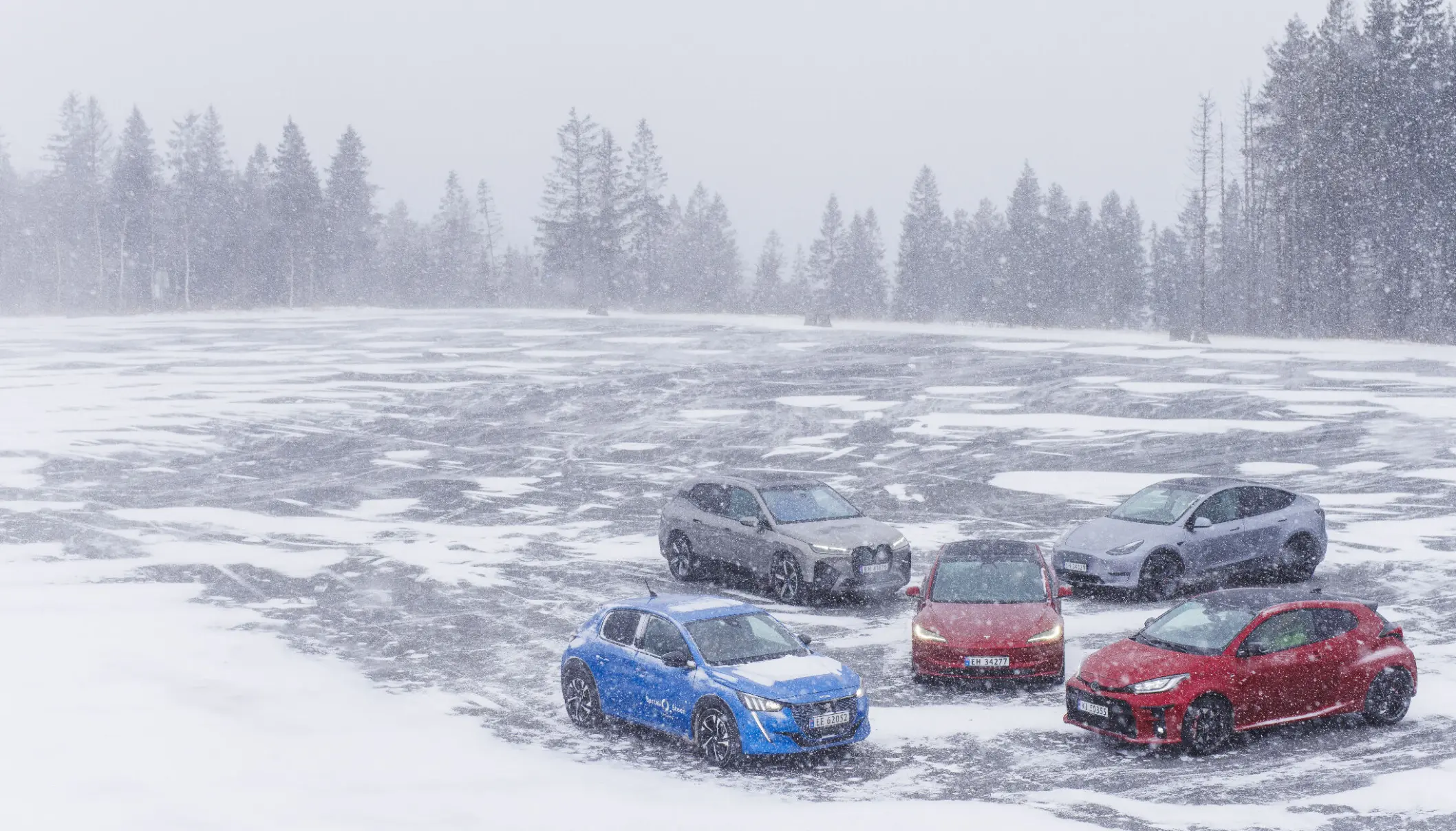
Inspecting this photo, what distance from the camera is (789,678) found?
11414 mm

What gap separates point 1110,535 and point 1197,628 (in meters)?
5.95

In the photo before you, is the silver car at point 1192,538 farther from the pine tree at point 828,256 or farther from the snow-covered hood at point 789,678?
the pine tree at point 828,256

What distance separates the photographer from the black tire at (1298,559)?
1859 centimetres

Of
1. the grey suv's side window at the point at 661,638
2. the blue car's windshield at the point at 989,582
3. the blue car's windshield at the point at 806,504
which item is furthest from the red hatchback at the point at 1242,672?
the blue car's windshield at the point at 806,504

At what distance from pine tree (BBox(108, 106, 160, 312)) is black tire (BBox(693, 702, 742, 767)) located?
8905 cm

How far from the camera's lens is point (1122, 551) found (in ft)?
58.0

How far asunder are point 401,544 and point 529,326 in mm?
50835

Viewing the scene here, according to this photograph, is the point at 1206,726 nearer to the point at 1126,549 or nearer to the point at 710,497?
the point at 1126,549

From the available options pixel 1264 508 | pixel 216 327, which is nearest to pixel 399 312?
pixel 216 327

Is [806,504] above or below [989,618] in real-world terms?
above

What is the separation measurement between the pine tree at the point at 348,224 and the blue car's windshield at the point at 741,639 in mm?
97228

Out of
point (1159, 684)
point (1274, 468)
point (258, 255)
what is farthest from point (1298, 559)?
point (258, 255)

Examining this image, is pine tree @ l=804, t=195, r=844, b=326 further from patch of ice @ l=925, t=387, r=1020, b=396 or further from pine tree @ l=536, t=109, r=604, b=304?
patch of ice @ l=925, t=387, r=1020, b=396

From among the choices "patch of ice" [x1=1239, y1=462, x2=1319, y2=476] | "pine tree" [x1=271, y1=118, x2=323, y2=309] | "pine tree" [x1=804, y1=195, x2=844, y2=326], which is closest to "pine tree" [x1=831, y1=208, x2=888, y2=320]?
"pine tree" [x1=804, y1=195, x2=844, y2=326]
